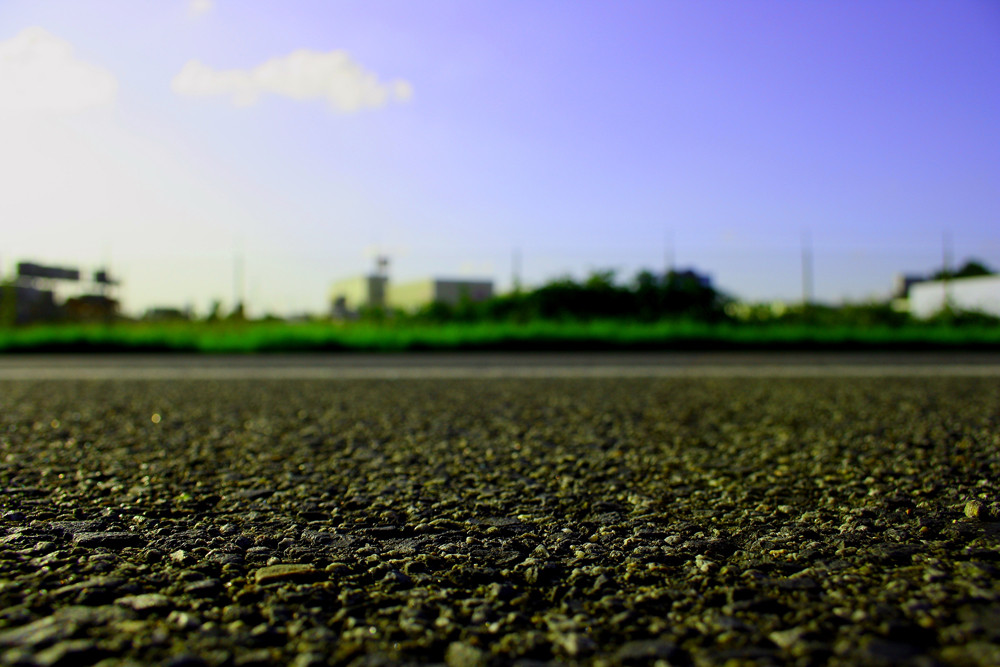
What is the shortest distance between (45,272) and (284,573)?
73.2ft

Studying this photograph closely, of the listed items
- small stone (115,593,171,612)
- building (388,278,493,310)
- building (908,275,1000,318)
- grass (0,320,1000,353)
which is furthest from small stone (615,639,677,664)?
building (908,275,1000,318)

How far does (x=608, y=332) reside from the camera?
1305cm

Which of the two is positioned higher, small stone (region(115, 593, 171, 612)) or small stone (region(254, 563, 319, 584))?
small stone (region(115, 593, 171, 612))

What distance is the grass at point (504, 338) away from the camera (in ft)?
38.9

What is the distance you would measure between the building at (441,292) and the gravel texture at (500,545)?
608 inches

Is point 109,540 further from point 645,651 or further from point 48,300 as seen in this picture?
point 48,300

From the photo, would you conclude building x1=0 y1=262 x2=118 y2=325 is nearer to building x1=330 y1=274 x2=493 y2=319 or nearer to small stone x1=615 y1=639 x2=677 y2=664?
building x1=330 y1=274 x2=493 y2=319


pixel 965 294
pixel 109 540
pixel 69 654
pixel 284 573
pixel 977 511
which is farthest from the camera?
pixel 965 294

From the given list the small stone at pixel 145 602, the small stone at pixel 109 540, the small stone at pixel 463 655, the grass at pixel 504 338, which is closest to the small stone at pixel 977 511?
the small stone at pixel 463 655

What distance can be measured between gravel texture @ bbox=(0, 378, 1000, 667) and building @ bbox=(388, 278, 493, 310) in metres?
15.4

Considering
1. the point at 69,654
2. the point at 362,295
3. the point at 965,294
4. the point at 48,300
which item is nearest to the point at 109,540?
the point at 69,654

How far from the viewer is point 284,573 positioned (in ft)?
3.09

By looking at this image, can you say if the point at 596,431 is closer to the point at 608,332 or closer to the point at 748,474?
the point at 748,474

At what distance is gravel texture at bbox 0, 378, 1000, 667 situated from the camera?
28.3 inches
